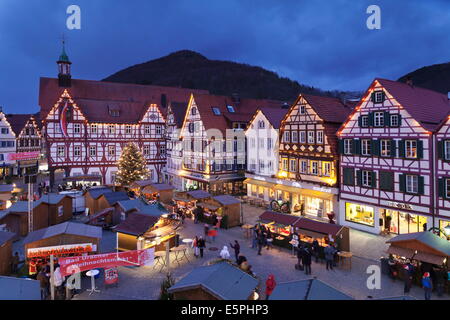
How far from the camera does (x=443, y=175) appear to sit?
18000 mm

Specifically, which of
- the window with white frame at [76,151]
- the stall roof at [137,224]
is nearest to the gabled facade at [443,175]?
the stall roof at [137,224]

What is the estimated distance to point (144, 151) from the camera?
4641cm

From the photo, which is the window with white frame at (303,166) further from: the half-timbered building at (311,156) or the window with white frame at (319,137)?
the window with white frame at (319,137)

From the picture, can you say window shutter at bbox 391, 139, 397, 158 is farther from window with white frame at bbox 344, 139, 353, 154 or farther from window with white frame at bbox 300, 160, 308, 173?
window with white frame at bbox 300, 160, 308, 173

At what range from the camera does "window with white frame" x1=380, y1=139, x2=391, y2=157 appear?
814 inches

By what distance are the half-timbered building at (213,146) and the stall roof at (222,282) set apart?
23575mm

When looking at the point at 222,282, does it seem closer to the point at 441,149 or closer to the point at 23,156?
the point at 441,149

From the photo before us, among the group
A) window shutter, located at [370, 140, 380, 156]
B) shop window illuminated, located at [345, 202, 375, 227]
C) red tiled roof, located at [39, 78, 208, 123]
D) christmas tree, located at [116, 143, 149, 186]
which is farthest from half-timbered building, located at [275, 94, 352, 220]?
red tiled roof, located at [39, 78, 208, 123]

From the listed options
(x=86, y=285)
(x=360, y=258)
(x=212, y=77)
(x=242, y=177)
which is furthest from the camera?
Answer: (x=212, y=77)

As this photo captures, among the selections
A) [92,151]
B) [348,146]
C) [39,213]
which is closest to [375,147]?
[348,146]

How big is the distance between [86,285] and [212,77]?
419 ft

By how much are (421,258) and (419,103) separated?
12.3 meters

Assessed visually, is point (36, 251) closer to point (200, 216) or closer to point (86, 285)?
point (86, 285)
